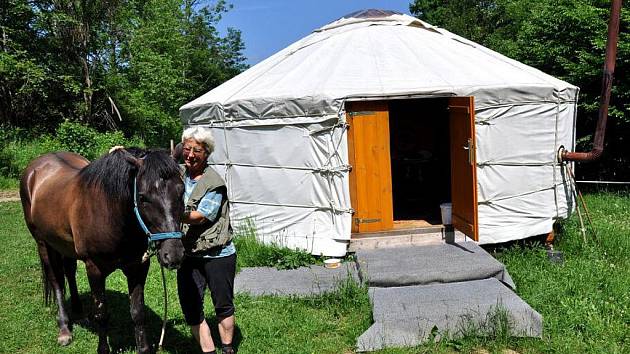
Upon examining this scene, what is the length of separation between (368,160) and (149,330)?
8.43 ft

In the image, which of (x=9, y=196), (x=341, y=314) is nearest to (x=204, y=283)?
(x=341, y=314)

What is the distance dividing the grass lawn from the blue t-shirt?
2.96 ft

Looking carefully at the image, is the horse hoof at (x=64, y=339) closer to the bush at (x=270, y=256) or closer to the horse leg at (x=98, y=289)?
the horse leg at (x=98, y=289)

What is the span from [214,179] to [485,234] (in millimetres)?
3563

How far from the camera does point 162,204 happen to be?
243 centimetres

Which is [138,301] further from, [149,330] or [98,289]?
[149,330]

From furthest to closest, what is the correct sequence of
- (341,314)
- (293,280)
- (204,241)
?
(293,280) → (341,314) → (204,241)

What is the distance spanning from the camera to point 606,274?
14.2 feet

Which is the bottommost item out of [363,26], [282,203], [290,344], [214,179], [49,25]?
[290,344]

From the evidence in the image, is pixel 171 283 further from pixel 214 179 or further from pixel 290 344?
pixel 214 179

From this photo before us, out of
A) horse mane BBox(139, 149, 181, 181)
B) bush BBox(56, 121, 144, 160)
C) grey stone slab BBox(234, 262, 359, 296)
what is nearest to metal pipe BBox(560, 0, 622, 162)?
grey stone slab BBox(234, 262, 359, 296)

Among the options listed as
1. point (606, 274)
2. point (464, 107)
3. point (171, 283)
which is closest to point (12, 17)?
point (171, 283)

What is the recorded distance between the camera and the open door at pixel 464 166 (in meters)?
4.90

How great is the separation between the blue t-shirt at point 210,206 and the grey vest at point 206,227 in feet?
0.08
